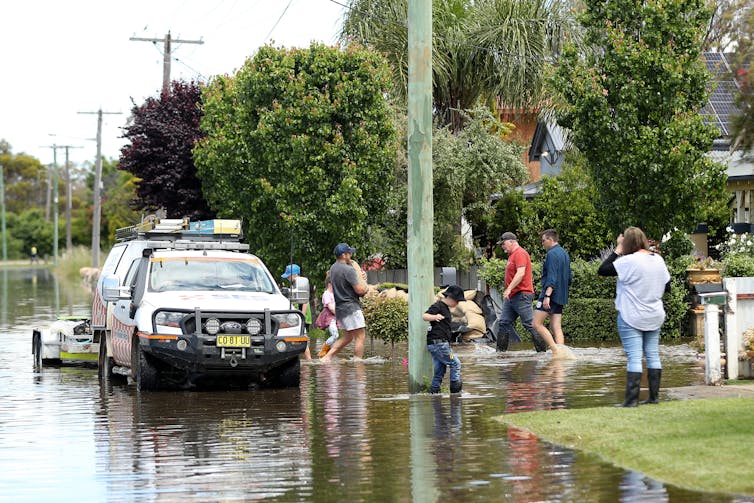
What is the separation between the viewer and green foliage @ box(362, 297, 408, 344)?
72.1 ft

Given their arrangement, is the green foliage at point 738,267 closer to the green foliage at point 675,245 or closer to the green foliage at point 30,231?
the green foliage at point 675,245

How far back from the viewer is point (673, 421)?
36.4 feet

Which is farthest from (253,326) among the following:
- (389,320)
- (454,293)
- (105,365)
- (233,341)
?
(389,320)

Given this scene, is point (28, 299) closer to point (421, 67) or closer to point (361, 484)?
point (421, 67)

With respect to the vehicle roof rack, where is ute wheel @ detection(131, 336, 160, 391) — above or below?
below

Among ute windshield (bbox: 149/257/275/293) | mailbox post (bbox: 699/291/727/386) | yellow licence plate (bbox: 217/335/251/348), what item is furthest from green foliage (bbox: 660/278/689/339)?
yellow licence plate (bbox: 217/335/251/348)

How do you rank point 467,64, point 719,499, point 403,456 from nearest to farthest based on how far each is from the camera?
1. point 719,499
2. point 403,456
3. point 467,64

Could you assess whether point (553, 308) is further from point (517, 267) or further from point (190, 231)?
point (190, 231)

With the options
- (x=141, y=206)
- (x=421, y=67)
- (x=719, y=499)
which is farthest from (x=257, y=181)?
(x=719, y=499)

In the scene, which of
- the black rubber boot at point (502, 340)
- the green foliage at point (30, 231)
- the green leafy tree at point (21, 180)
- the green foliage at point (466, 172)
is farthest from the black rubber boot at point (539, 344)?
the green leafy tree at point (21, 180)

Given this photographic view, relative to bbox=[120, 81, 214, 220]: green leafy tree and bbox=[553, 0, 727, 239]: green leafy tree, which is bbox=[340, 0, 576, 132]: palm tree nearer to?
bbox=[120, 81, 214, 220]: green leafy tree

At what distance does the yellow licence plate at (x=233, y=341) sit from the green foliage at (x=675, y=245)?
34.4 ft

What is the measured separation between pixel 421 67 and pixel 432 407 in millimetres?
3831

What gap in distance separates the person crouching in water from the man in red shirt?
5.26 metres
